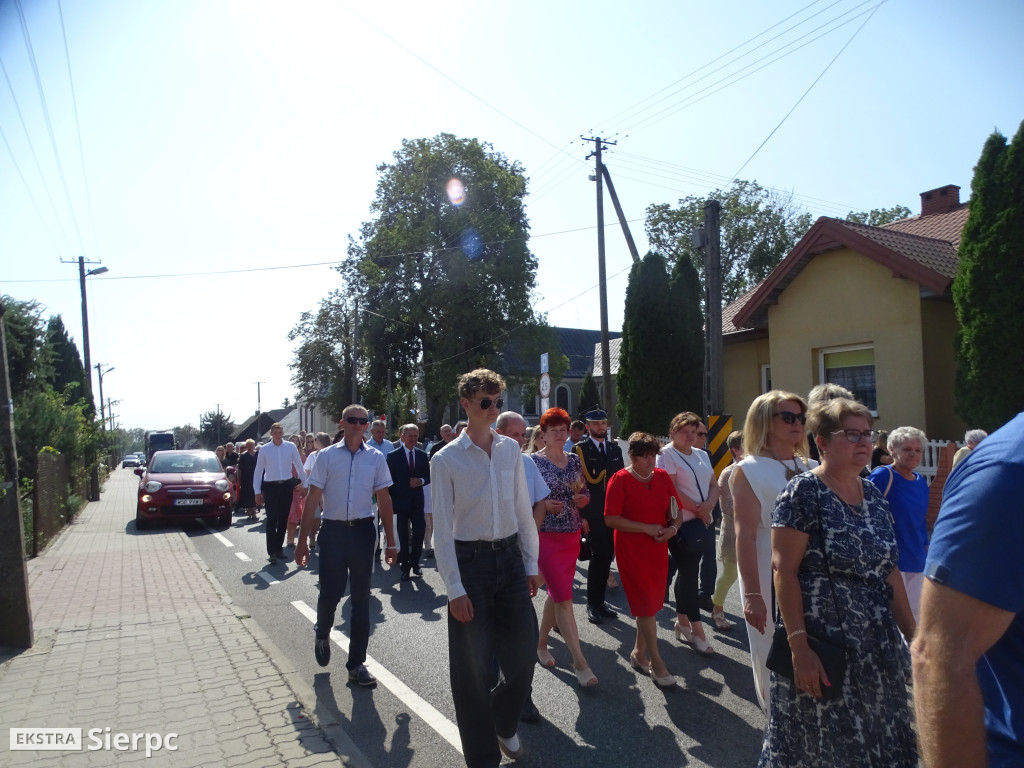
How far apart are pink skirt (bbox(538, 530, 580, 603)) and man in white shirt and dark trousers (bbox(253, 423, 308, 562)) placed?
6.29 meters

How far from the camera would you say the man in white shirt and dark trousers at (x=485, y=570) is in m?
3.73

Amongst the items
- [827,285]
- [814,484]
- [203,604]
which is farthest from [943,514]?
[827,285]

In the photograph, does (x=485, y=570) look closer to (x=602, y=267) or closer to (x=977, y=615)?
(x=977, y=615)

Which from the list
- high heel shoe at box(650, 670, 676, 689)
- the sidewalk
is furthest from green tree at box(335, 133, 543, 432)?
high heel shoe at box(650, 670, 676, 689)

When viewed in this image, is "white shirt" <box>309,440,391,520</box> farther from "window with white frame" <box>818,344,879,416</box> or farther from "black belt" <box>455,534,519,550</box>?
"window with white frame" <box>818,344,879,416</box>

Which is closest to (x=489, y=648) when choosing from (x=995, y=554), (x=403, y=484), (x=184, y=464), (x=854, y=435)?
(x=854, y=435)

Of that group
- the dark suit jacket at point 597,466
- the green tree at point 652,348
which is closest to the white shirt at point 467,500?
the dark suit jacket at point 597,466

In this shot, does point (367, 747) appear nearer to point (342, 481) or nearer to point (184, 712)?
point (184, 712)

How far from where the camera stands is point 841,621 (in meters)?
2.63

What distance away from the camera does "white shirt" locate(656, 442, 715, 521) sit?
238 inches

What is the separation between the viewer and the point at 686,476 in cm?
605

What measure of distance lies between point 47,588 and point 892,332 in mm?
14359

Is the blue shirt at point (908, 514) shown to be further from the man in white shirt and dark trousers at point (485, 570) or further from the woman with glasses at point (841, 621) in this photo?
the man in white shirt and dark trousers at point (485, 570)

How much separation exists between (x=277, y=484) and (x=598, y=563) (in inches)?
226
